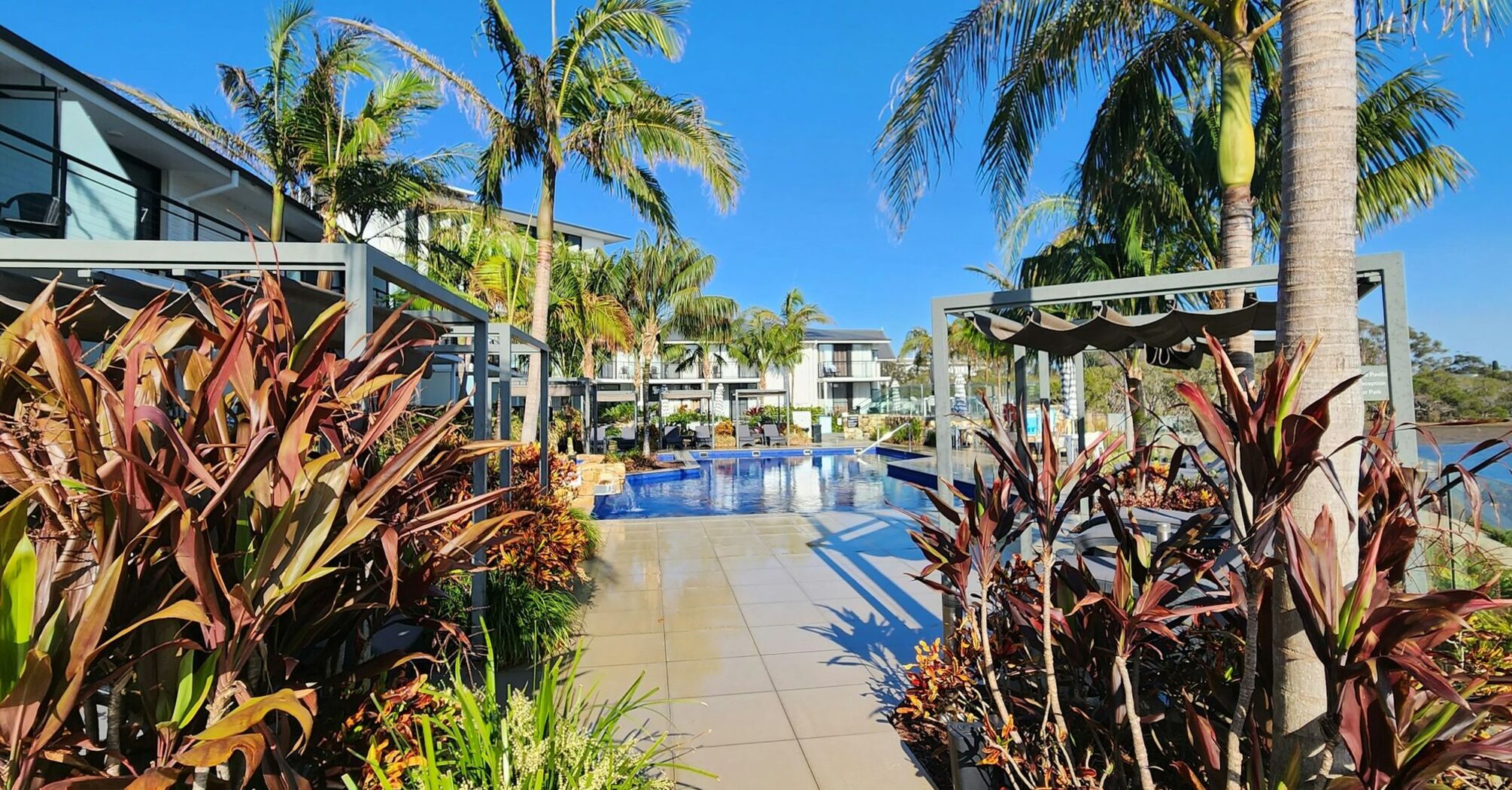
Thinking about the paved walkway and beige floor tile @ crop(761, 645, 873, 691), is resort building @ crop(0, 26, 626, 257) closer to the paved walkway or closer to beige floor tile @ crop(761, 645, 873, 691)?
the paved walkway

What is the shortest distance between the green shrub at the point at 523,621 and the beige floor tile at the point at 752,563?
240 centimetres

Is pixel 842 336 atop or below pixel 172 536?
atop

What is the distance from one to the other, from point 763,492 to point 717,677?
36.9ft

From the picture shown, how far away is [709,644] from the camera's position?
4.58 m

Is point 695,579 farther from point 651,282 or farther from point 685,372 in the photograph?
point 685,372

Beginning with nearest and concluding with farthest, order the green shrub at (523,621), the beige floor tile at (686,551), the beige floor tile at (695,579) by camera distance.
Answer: the green shrub at (523,621), the beige floor tile at (695,579), the beige floor tile at (686,551)

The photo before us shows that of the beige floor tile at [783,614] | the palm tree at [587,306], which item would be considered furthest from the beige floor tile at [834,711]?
the palm tree at [587,306]

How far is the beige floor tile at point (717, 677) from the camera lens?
3820 millimetres

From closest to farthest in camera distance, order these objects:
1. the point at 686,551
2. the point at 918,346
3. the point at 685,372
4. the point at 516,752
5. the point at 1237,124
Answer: the point at 516,752, the point at 1237,124, the point at 686,551, the point at 685,372, the point at 918,346

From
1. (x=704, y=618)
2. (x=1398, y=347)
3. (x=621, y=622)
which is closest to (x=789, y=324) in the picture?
(x=704, y=618)

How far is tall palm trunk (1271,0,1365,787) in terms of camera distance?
1912 millimetres

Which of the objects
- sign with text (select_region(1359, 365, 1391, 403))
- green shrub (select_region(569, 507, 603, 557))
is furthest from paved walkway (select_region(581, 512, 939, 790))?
sign with text (select_region(1359, 365, 1391, 403))

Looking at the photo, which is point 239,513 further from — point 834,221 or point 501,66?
point 834,221

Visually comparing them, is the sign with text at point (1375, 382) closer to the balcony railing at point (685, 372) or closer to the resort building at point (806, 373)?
the resort building at point (806, 373)
